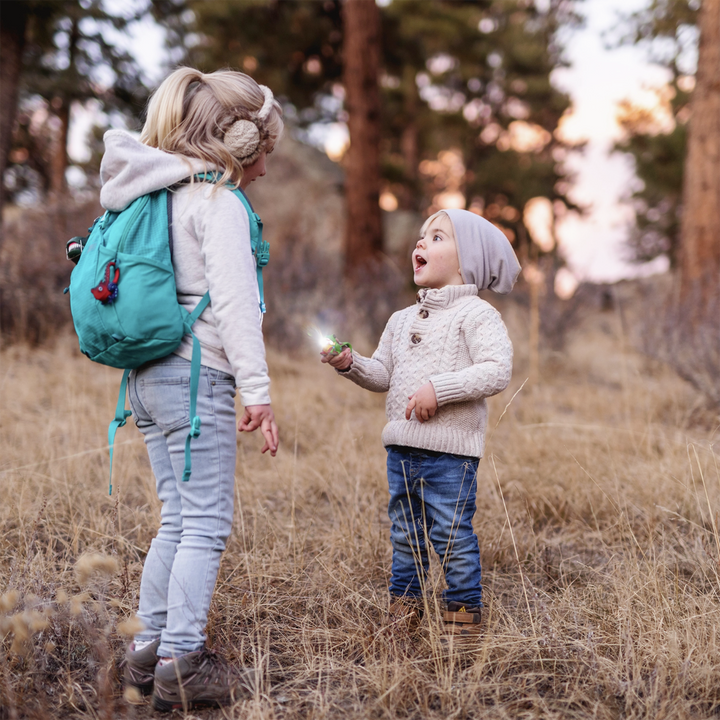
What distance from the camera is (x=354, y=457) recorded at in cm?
343

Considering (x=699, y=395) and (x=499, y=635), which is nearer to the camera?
(x=499, y=635)

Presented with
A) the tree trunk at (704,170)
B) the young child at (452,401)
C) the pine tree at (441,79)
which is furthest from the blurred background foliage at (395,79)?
the young child at (452,401)

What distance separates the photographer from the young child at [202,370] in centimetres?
167

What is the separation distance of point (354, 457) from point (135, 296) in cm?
200

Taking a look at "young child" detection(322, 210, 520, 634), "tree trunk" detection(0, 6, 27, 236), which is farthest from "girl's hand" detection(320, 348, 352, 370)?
"tree trunk" detection(0, 6, 27, 236)

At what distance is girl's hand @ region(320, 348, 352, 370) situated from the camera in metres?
2.01

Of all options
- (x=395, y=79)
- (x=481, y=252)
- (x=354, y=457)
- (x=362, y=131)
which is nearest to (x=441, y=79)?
(x=395, y=79)

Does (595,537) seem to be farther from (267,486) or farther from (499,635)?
(267,486)

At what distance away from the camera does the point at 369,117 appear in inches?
349

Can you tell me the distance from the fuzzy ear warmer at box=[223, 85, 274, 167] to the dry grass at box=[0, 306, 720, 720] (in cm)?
109

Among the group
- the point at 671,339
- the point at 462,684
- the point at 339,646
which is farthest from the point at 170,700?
the point at 671,339

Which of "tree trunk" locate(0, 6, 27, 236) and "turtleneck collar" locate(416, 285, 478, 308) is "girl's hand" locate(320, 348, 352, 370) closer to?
"turtleneck collar" locate(416, 285, 478, 308)

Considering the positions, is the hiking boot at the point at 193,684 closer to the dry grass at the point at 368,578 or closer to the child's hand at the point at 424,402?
the dry grass at the point at 368,578

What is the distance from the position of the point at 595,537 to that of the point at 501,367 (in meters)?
1.30
